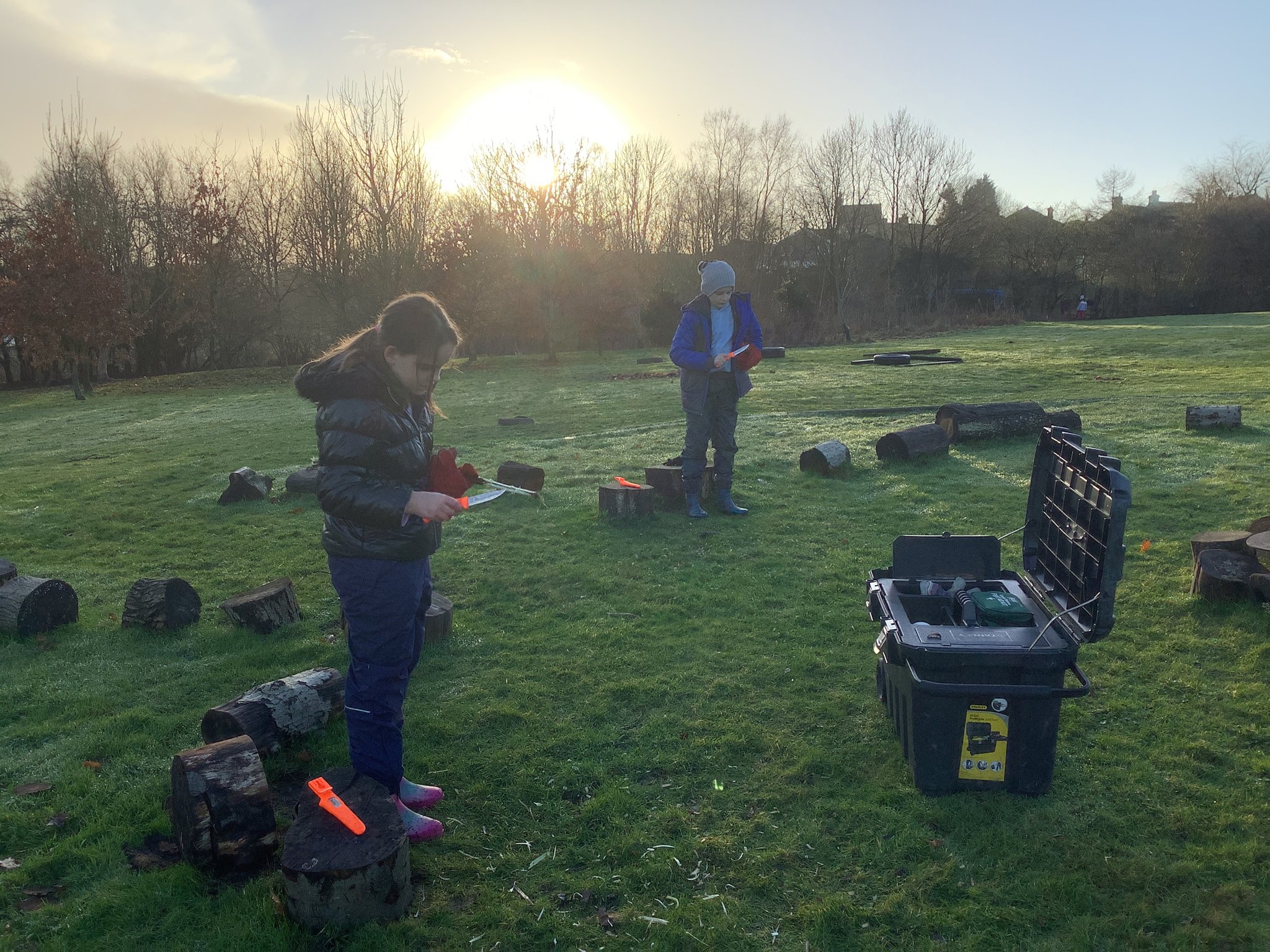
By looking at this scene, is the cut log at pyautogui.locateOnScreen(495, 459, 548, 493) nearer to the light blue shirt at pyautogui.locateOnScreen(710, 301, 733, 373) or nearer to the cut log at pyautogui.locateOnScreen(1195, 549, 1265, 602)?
the light blue shirt at pyautogui.locateOnScreen(710, 301, 733, 373)

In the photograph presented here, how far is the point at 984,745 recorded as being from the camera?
3.45m

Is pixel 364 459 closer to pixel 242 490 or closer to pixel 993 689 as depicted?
pixel 993 689

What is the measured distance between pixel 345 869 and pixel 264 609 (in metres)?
3.19

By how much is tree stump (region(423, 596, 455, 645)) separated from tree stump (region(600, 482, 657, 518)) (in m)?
2.75

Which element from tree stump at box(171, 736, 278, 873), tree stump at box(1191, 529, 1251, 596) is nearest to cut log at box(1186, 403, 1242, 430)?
tree stump at box(1191, 529, 1251, 596)

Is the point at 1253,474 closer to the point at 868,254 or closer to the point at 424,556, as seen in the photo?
the point at 424,556

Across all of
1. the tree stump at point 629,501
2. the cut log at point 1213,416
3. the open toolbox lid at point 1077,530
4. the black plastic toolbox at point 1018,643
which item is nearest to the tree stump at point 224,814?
the black plastic toolbox at point 1018,643

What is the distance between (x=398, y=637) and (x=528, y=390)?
1935cm

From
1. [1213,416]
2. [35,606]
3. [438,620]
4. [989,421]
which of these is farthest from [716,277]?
[1213,416]

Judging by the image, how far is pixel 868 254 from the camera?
4662cm

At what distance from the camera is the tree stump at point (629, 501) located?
7934 mm

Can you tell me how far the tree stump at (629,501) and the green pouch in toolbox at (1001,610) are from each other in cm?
451

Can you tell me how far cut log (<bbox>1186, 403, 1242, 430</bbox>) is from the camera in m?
10.8

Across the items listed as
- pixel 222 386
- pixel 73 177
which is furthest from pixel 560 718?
pixel 73 177
